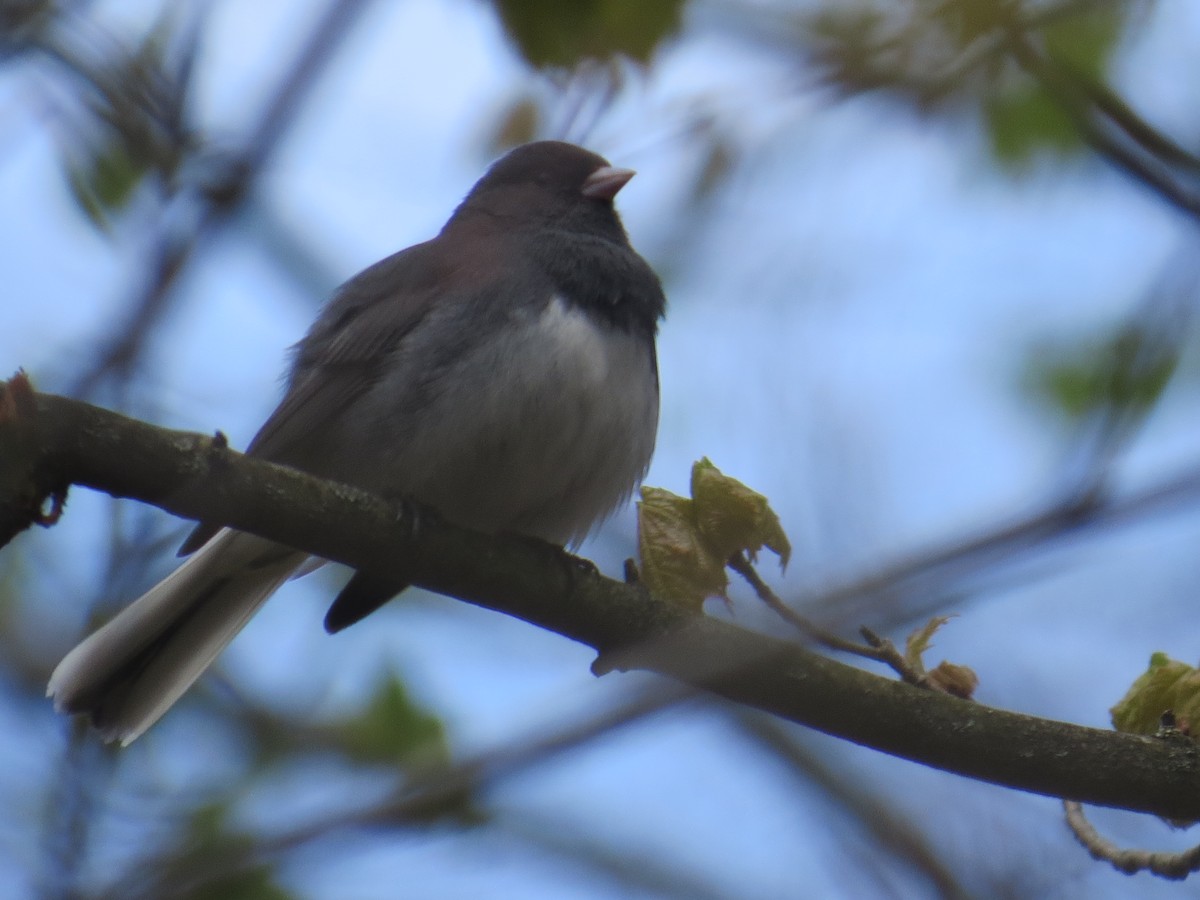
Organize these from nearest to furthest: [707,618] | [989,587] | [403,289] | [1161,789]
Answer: [989,587] → [1161,789] → [707,618] → [403,289]

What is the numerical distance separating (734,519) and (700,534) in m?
0.09

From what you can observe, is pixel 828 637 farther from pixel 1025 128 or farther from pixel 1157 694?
pixel 1025 128

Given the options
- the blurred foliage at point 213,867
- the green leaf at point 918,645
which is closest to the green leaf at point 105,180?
the blurred foliage at point 213,867

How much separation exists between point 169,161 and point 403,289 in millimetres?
979

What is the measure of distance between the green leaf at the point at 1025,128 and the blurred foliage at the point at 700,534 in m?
1.64

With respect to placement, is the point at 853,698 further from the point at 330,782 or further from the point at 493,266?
the point at 330,782

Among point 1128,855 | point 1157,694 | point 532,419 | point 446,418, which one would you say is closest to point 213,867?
point 446,418

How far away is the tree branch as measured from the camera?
7.57ft

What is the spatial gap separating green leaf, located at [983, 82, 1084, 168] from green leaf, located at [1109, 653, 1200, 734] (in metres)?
1.62

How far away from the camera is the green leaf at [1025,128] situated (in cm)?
375

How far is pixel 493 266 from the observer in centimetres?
355

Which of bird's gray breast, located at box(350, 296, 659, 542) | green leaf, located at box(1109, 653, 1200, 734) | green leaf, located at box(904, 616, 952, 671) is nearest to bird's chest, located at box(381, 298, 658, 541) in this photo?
bird's gray breast, located at box(350, 296, 659, 542)

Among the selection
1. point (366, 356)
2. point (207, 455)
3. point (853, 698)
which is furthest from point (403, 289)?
point (853, 698)

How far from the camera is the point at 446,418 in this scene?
3289 mm
